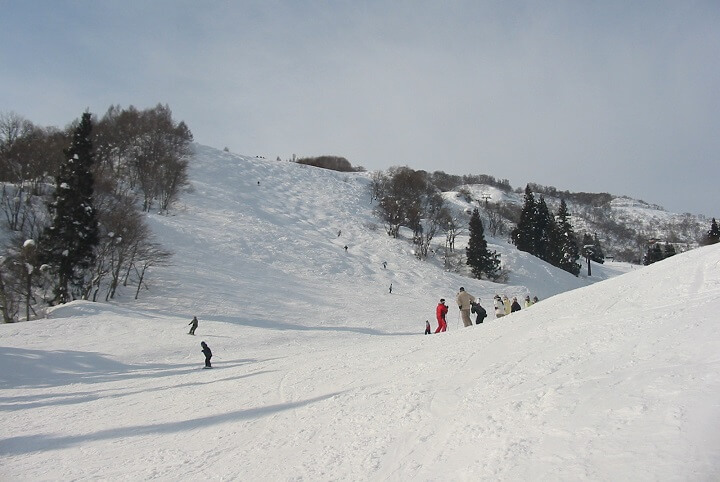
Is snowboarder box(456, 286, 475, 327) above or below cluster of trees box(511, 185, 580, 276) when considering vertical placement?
below

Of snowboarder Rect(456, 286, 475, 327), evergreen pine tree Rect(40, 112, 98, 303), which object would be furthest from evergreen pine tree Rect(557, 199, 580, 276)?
evergreen pine tree Rect(40, 112, 98, 303)

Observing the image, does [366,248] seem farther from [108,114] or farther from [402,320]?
[108,114]

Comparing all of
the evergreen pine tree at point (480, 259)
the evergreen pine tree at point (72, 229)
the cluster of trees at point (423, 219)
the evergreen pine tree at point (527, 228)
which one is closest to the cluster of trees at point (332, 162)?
the cluster of trees at point (423, 219)

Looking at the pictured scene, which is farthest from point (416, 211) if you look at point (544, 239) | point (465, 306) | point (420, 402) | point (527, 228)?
point (420, 402)

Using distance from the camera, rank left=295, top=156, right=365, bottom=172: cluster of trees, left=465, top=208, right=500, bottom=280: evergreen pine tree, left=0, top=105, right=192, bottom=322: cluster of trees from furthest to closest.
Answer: left=295, top=156, right=365, bottom=172: cluster of trees
left=465, top=208, right=500, bottom=280: evergreen pine tree
left=0, top=105, right=192, bottom=322: cluster of trees

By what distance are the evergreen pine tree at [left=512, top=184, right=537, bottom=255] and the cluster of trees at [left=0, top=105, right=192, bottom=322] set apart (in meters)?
53.2

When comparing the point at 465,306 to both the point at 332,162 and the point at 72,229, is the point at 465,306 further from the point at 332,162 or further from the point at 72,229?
the point at 332,162

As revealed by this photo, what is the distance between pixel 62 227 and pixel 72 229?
0.61 m

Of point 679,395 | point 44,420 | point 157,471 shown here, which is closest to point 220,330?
point 44,420

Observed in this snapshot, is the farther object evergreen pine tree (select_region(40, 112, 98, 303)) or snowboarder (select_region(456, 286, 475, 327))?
evergreen pine tree (select_region(40, 112, 98, 303))

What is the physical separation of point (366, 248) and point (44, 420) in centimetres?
4463

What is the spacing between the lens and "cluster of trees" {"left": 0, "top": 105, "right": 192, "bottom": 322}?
94.3 feet

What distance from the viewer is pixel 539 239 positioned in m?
71.2

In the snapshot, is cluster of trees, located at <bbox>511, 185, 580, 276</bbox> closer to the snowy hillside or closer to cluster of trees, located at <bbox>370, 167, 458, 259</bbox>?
cluster of trees, located at <bbox>370, 167, 458, 259</bbox>
